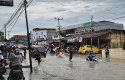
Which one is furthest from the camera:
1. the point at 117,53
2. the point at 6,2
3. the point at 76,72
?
the point at 117,53

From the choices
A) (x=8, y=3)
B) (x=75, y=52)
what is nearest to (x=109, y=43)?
(x=75, y=52)

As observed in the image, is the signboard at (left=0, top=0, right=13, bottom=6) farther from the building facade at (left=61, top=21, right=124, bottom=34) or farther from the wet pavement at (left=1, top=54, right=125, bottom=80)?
the building facade at (left=61, top=21, right=124, bottom=34)

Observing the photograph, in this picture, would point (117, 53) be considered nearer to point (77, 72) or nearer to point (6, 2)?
point (77, 72)

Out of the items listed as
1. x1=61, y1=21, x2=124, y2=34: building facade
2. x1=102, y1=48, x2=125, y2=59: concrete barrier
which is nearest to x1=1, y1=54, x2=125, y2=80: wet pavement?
x1=102, y1=48, x2=125, y2=59: concrete barrier

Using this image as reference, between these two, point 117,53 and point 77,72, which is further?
point 117,53

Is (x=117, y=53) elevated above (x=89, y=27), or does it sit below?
below

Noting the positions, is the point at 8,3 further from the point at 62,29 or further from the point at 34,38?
the point at 34,38

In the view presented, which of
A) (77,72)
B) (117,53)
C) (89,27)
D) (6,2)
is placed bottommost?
(77,72)

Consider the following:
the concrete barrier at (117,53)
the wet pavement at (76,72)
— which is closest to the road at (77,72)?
the wet pavement at (76,72)

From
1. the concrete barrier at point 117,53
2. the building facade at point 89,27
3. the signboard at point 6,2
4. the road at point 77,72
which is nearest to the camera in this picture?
the signboard at point 6,2

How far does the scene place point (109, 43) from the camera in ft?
201

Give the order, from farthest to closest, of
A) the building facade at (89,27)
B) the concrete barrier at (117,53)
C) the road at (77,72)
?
the building facade at (89,27), the concrete barrier at (117,53), the road at (77,72)

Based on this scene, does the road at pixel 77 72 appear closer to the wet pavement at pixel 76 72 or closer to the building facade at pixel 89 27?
the wet pavement at pixel 76 72

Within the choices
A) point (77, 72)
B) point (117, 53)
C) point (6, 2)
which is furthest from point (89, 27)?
point (6, 2)
